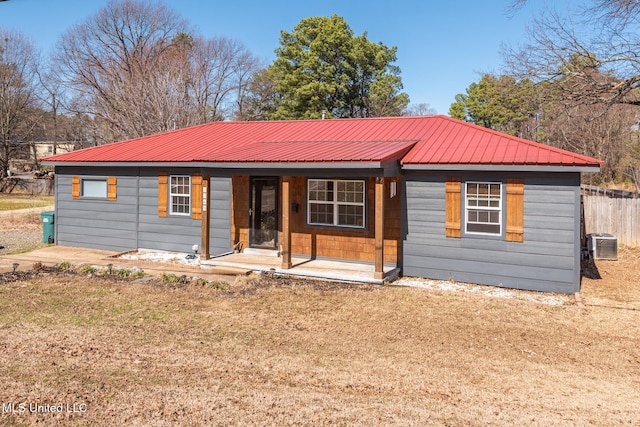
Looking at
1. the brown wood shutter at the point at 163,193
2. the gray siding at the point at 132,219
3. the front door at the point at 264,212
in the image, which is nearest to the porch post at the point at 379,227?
the front door at the point at 264,212

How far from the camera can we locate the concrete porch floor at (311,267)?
995 centimetres

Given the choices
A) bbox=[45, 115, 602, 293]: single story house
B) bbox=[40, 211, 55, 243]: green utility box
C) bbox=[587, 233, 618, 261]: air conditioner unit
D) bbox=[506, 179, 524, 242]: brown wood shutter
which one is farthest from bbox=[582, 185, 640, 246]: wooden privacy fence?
bbox=[40, 211, 55, 243]: green utility box

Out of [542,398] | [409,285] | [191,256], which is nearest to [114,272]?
[191,256]

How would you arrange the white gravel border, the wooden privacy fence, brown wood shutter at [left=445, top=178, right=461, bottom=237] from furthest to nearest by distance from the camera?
the wooden privacy fence → brown wood shutter at [left=445, top=178, right=461, bottom=237] → the white gravel border

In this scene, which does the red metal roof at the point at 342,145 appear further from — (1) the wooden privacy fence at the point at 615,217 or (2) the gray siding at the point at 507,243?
(1) the wooden privacy fence at the point at 615,217

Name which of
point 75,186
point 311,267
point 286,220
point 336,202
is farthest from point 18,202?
point 311,267

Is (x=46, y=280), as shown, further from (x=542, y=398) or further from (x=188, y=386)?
(x=542, y=398)

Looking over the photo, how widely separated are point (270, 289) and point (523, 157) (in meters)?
5.74

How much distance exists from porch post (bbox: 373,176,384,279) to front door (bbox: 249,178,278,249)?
11.4ft

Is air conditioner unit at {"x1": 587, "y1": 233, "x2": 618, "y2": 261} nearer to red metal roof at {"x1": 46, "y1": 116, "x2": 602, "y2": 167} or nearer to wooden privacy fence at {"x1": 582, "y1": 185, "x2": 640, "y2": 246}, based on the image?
wooden privacy fence at {"x1": 582, "y1": 185, "x2": 640, "y2": 246}

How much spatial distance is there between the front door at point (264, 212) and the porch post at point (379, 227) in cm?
347

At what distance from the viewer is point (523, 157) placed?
948 centimetres

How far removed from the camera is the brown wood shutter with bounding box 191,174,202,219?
498 inches

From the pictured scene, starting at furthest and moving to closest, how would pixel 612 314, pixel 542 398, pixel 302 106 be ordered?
pixel 302 106 < pixel 612 314 < pixel 542 398
